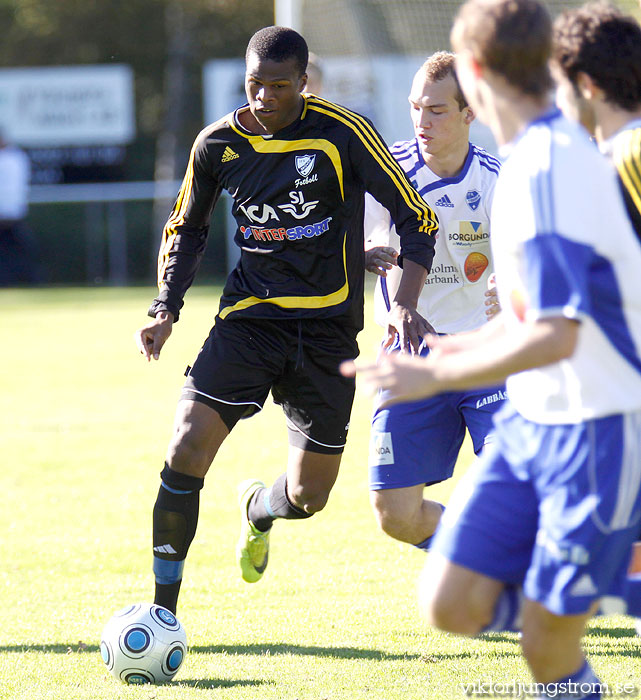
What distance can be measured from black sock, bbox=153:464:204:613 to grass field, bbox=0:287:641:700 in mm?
267

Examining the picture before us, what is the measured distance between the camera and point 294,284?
4.82 metres

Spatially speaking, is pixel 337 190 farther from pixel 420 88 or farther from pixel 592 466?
pixel 592 466

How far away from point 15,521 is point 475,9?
489cm

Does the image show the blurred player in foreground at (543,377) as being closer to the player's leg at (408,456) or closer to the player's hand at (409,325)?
the player's hand at (409,325)

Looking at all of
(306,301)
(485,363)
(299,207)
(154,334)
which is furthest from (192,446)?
(485,363)

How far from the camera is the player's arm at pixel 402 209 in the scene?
177 inches

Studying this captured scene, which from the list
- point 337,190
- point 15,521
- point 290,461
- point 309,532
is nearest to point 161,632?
point 290,461

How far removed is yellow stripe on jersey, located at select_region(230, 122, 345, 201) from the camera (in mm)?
4719

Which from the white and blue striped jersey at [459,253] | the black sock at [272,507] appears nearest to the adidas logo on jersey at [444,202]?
the white and blue striped jersey at [459,253]

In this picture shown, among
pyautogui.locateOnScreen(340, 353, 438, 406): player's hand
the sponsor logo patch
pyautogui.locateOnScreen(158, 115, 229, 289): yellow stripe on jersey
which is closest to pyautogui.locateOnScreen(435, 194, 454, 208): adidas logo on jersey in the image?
the sponsor logo patch

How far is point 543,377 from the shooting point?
2.80 metres

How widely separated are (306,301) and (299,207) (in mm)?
388

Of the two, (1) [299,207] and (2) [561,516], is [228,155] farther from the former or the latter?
(2) [561,516]

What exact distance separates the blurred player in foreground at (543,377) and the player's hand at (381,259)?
186cm
